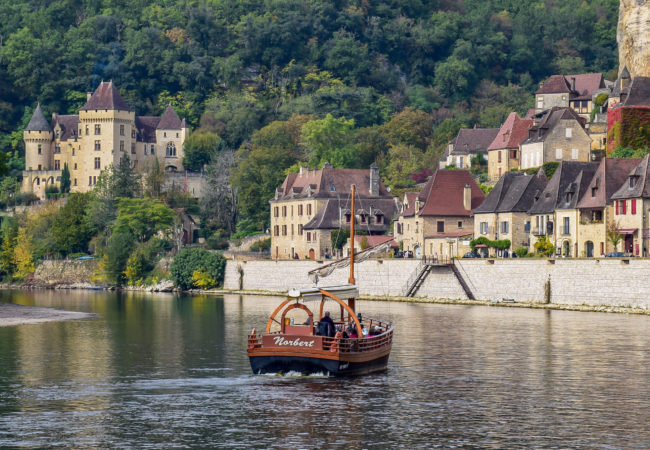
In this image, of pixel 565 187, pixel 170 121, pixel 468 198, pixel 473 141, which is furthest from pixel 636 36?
pixel 170 121

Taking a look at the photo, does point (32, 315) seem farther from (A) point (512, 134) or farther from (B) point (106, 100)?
(B) point (106, 100)

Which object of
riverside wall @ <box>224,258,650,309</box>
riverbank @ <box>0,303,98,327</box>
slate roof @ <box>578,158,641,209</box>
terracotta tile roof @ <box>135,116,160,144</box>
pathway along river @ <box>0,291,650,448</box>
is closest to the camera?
pathway along river @ <box>0,291,650,448</box>

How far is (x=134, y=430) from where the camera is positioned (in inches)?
1347

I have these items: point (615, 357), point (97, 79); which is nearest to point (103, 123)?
point (97, 79)

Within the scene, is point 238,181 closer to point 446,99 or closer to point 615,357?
point 446,99

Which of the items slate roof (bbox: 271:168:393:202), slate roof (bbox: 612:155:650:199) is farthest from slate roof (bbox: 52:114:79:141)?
slate roof (bbox: 612:155:650:199)

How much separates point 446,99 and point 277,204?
74815mm

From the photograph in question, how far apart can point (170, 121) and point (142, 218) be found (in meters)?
39.3

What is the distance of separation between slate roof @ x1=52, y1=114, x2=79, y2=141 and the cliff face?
75828 mm

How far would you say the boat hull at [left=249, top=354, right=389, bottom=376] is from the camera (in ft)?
→ 138

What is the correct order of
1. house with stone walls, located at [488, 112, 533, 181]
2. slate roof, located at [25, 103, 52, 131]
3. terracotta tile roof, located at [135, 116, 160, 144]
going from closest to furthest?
house with stone walls, located at [488, 112, 533, 181], terracotta tile roof, located at [135, 116, 160, 144], slate roof, located at [25, 103, 52, 131]

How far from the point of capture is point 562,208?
84750 mm

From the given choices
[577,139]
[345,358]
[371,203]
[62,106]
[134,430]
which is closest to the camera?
[134,430]

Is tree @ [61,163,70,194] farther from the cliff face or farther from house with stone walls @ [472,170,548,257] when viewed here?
house with stone walls @ [472,170,548,257]
